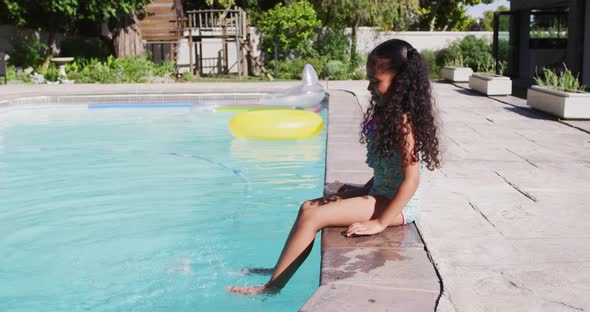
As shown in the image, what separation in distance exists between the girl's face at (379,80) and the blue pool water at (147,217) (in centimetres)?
119

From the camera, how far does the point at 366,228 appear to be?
3.34 m

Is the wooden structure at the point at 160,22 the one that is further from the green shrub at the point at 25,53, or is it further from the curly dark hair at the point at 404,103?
the curly dark hair at the point at 404,103

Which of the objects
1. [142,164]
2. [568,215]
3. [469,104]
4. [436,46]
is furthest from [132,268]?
[436,46]

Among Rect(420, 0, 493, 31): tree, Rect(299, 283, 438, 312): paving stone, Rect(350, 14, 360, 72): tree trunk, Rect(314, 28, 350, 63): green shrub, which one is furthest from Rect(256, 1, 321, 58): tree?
Rect(299, 283, 438, 312): paving stone

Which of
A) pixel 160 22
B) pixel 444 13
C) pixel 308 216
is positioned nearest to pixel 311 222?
pixel 308 216

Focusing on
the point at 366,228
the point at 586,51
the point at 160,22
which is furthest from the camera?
the point at 160,22

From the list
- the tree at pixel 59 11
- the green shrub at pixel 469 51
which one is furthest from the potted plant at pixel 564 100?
the tree at pixel 59 11

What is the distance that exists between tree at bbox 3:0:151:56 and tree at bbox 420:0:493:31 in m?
17.4

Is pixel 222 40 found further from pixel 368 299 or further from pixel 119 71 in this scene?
pixel 368 299

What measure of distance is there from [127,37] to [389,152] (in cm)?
1915

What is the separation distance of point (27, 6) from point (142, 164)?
536 inches

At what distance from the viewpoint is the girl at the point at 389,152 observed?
10.5 ft

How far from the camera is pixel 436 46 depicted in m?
23.0

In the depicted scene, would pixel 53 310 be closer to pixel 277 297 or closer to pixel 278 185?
pixel 277 297
